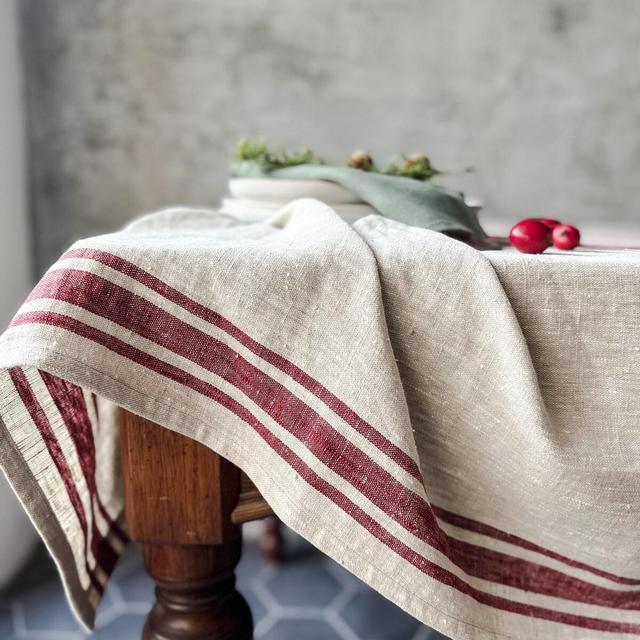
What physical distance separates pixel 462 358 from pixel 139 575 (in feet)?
3.57

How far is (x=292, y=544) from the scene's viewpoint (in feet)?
4.74

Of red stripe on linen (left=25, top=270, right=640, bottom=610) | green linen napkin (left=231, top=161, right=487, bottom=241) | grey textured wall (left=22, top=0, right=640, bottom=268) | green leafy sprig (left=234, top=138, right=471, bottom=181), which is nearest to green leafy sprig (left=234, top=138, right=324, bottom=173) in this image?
green leafy sprig (left=234, top=138, right=471, bottom=181)

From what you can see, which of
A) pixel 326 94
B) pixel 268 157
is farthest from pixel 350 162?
pixel 326 94

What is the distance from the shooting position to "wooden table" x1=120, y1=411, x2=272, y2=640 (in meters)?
0.46

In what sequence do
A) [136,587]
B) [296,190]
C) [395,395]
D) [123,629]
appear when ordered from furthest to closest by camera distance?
1. [136,587]
2. [123,629]
3. [296,190]
4. [395,395]

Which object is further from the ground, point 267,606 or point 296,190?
point 296,190

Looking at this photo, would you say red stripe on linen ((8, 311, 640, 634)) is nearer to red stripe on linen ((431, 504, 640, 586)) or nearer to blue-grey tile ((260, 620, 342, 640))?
red stripe on linen ((431, 504, 640, 586))

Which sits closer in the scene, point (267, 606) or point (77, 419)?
point (77, 419)

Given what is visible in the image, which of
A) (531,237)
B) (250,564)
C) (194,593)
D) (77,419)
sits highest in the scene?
(531,237)

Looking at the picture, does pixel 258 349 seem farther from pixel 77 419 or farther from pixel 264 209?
pixel 264 209

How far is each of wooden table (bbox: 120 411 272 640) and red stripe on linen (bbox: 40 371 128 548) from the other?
48mm

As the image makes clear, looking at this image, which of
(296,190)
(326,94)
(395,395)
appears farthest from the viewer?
(326,94)

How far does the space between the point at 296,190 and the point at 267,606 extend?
0.83 meters

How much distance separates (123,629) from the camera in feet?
3.76
